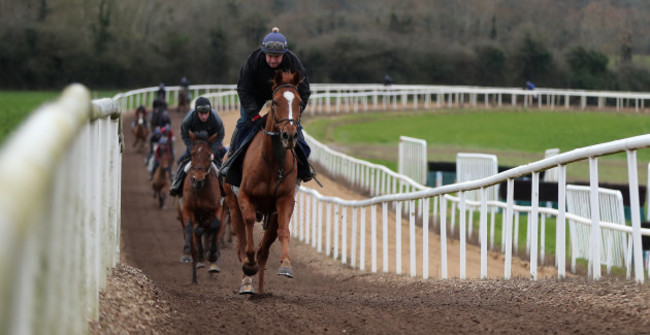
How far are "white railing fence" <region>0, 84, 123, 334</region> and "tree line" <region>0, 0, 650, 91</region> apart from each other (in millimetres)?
48523

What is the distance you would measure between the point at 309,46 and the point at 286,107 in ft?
186

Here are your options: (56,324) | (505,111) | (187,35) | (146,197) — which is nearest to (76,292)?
(56,324)

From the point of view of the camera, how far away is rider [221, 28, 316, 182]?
25.5 ft

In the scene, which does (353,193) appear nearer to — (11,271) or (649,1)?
(11,271)

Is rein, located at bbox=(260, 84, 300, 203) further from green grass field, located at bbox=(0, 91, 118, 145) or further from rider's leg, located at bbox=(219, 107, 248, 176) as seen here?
green grass field, located at bbox=(0, 91, 118, 145)

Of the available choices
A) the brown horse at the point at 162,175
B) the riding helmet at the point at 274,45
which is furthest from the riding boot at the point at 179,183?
the brown horse at the point at 162,175

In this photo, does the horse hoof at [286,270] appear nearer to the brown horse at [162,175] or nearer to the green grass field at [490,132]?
the brown horse at [162,175]

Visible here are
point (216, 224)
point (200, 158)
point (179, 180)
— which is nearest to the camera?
point (200, 158)

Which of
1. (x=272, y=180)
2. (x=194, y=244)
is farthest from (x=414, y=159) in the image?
(x=272, y=180)

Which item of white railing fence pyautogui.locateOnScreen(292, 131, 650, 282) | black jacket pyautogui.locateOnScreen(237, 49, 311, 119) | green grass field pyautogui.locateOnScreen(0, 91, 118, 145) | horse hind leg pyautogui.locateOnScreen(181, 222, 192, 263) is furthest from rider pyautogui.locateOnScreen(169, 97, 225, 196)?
green grass field pyautogui.locateOnScreen(0, 91, 118, 145)

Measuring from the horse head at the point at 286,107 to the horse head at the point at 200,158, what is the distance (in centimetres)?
370

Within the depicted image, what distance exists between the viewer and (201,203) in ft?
37.0

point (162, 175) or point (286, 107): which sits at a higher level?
point (286, 107)

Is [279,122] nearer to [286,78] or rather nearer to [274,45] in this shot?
[286,78]
